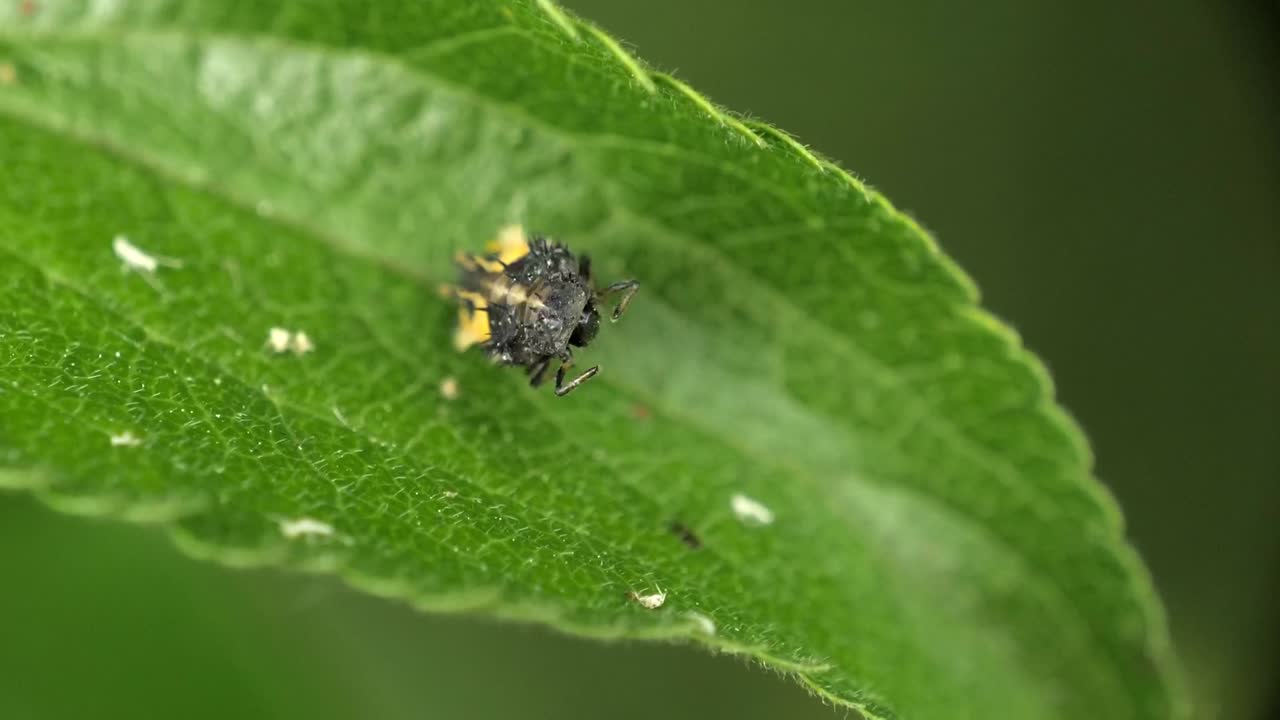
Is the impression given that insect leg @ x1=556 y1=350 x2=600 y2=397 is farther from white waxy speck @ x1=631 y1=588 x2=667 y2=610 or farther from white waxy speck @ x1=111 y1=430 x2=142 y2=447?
white waxy speck @ x1=111 y1=430 x2=142 y2=447

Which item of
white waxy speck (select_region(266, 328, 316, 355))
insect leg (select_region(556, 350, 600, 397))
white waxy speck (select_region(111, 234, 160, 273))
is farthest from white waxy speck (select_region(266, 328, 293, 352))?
insect leg (select_region(556, 350, 600, 397))

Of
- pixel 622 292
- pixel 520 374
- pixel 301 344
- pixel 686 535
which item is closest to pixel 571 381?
pixel 520 374

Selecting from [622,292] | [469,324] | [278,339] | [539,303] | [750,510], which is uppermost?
[622,292]

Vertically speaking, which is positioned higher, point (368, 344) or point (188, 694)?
point (368, 344)

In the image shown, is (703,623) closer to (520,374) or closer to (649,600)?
(649,600)

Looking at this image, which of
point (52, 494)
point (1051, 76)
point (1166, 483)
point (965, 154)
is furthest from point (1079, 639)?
point (52, 494)

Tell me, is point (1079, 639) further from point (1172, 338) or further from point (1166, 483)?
point (1172, 338)
